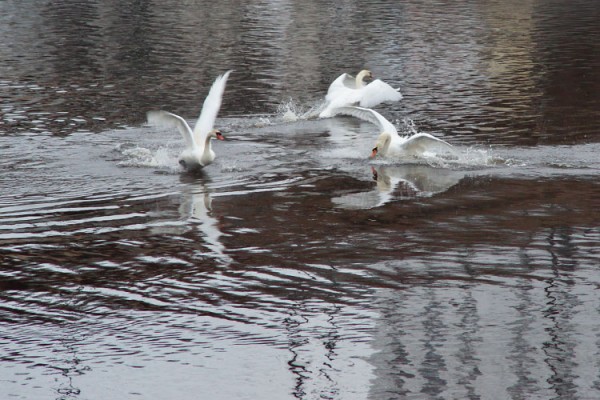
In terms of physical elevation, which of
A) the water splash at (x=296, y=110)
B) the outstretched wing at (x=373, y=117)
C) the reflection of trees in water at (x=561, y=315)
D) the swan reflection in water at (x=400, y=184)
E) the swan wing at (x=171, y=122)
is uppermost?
the swan wing at (x=171, y=122)

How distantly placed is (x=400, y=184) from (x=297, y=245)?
11.0 ft

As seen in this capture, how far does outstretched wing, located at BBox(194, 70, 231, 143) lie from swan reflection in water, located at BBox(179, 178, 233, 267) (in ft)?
3.82

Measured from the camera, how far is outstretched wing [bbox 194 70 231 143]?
52.0 feet

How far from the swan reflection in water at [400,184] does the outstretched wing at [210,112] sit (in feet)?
7.82

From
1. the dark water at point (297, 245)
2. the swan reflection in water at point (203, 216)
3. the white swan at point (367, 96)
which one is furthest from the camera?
the white swan at point (367, 96)

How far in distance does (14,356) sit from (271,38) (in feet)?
87.8

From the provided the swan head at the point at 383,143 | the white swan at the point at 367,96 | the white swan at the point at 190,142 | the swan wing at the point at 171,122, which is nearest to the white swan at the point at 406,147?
the swan head at the point at 383,143

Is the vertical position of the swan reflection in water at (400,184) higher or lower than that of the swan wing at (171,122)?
lower

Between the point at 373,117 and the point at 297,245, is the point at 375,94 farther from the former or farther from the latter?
the point at 297,245

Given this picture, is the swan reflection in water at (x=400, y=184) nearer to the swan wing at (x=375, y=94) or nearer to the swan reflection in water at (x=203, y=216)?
the swan reflection in water at (x=203, y=216)

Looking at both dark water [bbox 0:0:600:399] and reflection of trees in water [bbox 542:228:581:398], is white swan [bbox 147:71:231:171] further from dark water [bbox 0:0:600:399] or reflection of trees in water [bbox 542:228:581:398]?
reflection of trees in water [bbox 542:228:581:398]

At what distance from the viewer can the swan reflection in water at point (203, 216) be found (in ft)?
36.8

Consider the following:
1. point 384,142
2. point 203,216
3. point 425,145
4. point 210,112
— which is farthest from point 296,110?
point 203,216

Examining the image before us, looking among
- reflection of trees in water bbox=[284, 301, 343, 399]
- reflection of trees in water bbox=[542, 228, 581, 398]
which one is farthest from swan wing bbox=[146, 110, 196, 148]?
reflection of trees in water bbox=[284, 301, 343, 399]
